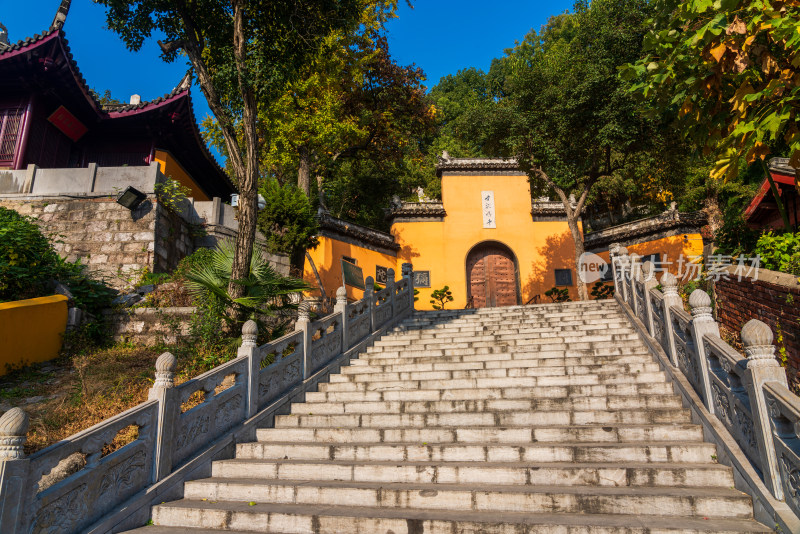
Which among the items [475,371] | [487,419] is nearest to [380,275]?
[475,371]

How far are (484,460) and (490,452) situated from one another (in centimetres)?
10

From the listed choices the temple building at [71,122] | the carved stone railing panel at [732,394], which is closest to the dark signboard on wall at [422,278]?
the temple building at [71,122]

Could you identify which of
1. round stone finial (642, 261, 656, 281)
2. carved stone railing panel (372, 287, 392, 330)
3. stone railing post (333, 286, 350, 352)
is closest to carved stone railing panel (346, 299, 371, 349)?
stone railing post (333, 286, 350, 352)

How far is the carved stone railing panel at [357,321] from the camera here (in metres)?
8.64

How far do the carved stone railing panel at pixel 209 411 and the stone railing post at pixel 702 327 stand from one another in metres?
5.18

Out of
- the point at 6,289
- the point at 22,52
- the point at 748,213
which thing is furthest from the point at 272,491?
the point at 22,52

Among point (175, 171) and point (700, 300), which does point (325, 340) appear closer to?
point (700, 300)

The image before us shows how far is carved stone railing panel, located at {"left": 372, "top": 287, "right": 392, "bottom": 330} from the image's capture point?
982 centimetres

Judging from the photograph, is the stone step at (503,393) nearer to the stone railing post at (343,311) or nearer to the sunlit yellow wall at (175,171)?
the stone railing post at (343,311)

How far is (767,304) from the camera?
6.55 m

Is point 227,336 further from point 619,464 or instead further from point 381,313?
point 619,464

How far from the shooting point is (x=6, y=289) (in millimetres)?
7621

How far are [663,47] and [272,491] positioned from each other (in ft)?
18.8

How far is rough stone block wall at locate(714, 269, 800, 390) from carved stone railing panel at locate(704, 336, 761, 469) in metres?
1.95
